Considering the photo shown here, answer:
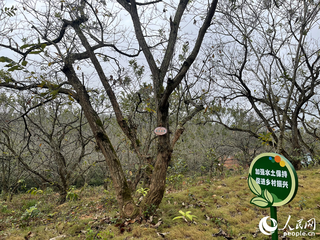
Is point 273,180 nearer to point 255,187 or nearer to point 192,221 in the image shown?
point 255,187

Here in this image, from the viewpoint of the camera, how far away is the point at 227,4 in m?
5.29

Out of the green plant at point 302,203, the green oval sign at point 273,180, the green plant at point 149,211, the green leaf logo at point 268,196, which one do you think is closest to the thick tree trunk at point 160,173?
the green plant at point 149,211

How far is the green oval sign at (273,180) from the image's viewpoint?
1925 mm

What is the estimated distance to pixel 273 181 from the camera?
6.77ft

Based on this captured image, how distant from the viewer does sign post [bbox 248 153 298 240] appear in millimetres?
1927

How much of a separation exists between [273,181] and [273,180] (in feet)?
0.04

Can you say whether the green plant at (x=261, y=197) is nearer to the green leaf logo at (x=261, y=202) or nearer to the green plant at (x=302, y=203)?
the green leaf logo at (x=261, y=202)

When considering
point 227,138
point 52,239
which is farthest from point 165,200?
point 227,138

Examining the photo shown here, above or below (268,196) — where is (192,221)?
below

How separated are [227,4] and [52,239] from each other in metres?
6.62

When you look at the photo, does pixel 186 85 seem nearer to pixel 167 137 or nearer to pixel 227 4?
pixel 167 137

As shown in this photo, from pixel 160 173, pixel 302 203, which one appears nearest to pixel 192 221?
pixel 160 173

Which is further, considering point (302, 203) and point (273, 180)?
point (302, 203)

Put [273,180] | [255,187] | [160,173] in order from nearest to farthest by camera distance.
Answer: [273,180] < [255,187] < [160,173]
